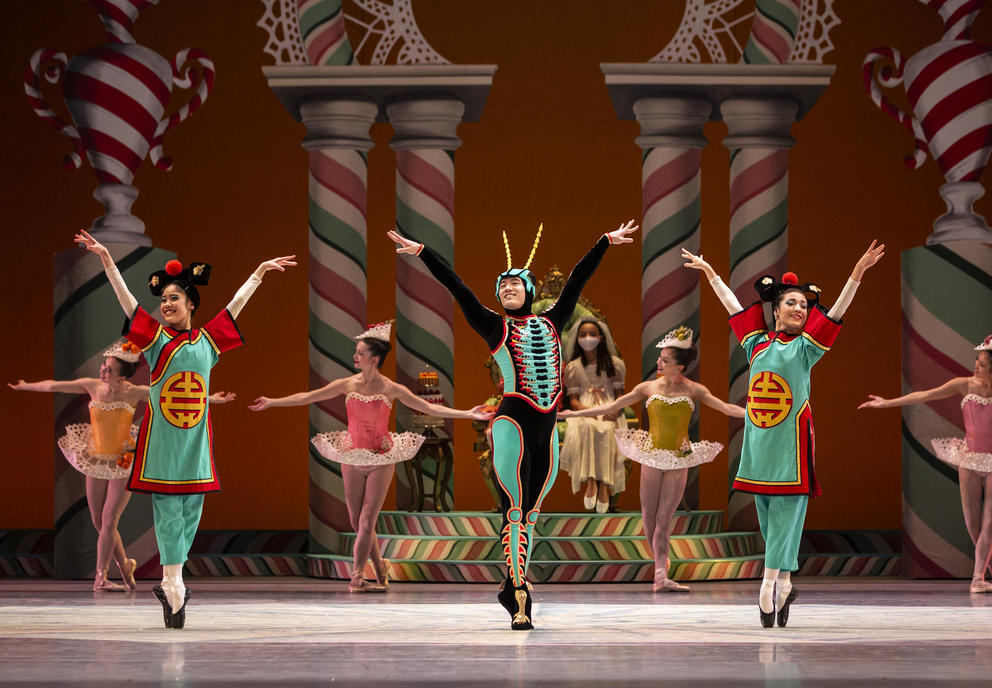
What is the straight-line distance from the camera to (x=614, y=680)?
509 cm

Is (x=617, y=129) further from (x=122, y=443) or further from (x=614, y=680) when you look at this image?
(x=614, y=680)

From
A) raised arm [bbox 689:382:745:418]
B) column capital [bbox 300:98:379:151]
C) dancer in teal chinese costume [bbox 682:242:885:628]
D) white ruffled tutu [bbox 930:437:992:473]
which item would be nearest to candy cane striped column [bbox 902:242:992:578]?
white ruffled tutu [bbox 930:437:992:473]

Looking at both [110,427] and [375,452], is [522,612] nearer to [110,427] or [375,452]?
[375,452]

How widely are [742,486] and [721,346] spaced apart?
6.68 meters

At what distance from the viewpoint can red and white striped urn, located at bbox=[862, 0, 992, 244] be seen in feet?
35.2

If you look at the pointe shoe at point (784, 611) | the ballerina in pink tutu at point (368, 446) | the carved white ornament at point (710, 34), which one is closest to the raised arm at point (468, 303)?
the pointe shoe at point (784, 611)

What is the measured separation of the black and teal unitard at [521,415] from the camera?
22.5 ft

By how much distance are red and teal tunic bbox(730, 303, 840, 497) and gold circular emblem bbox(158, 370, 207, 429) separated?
98.3 inches

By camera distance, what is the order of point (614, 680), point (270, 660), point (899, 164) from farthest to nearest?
1. point (899, 164)
2. point (270, 660)
3. point (614, 680)

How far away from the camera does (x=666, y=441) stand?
9578 millimetres

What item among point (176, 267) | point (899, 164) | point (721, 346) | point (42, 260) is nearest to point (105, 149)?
point (42, 260)

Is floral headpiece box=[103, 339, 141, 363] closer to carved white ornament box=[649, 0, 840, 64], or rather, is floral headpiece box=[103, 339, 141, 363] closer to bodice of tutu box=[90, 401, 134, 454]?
bodice of tutu box=[90, 401, 134, 454]

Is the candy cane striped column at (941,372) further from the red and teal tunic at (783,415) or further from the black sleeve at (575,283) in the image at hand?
the black sleeve at (575,283)

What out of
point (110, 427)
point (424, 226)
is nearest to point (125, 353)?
point (110, 427)
